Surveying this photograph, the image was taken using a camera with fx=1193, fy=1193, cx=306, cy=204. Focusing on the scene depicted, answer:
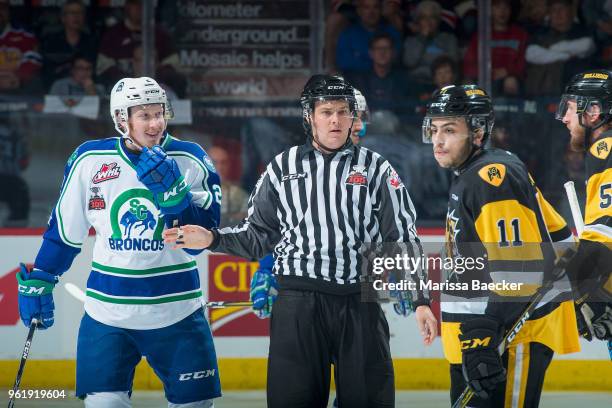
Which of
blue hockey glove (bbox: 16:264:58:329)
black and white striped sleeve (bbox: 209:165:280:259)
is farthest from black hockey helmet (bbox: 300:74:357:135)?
blue hockey glove (bbox: 16:264:58:329)

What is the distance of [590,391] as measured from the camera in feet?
20.2

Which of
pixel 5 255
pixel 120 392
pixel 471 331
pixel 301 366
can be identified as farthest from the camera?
pixel 5 255

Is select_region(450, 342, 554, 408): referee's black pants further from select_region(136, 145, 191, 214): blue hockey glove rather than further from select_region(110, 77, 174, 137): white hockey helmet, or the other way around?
select_region(110, 77, 174, 137): white hockey helmet

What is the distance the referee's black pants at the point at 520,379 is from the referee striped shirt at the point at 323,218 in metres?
0.42

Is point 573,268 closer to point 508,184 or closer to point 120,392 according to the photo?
point 508,184

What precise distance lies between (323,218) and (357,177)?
167 millimetres

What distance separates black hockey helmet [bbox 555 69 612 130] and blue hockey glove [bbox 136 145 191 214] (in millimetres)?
1320

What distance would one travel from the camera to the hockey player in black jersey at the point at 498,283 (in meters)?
3.29

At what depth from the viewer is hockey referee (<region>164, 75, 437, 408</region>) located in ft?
11.7

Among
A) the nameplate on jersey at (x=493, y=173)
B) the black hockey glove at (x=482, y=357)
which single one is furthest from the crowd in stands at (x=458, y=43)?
the black hockey glove at (x=482, y=357)

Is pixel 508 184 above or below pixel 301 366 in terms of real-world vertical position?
above

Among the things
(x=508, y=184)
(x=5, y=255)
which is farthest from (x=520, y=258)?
(x=5, y=255)

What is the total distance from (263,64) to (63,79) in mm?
1236

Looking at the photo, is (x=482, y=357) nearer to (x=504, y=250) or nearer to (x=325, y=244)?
(x=504, y=250)
